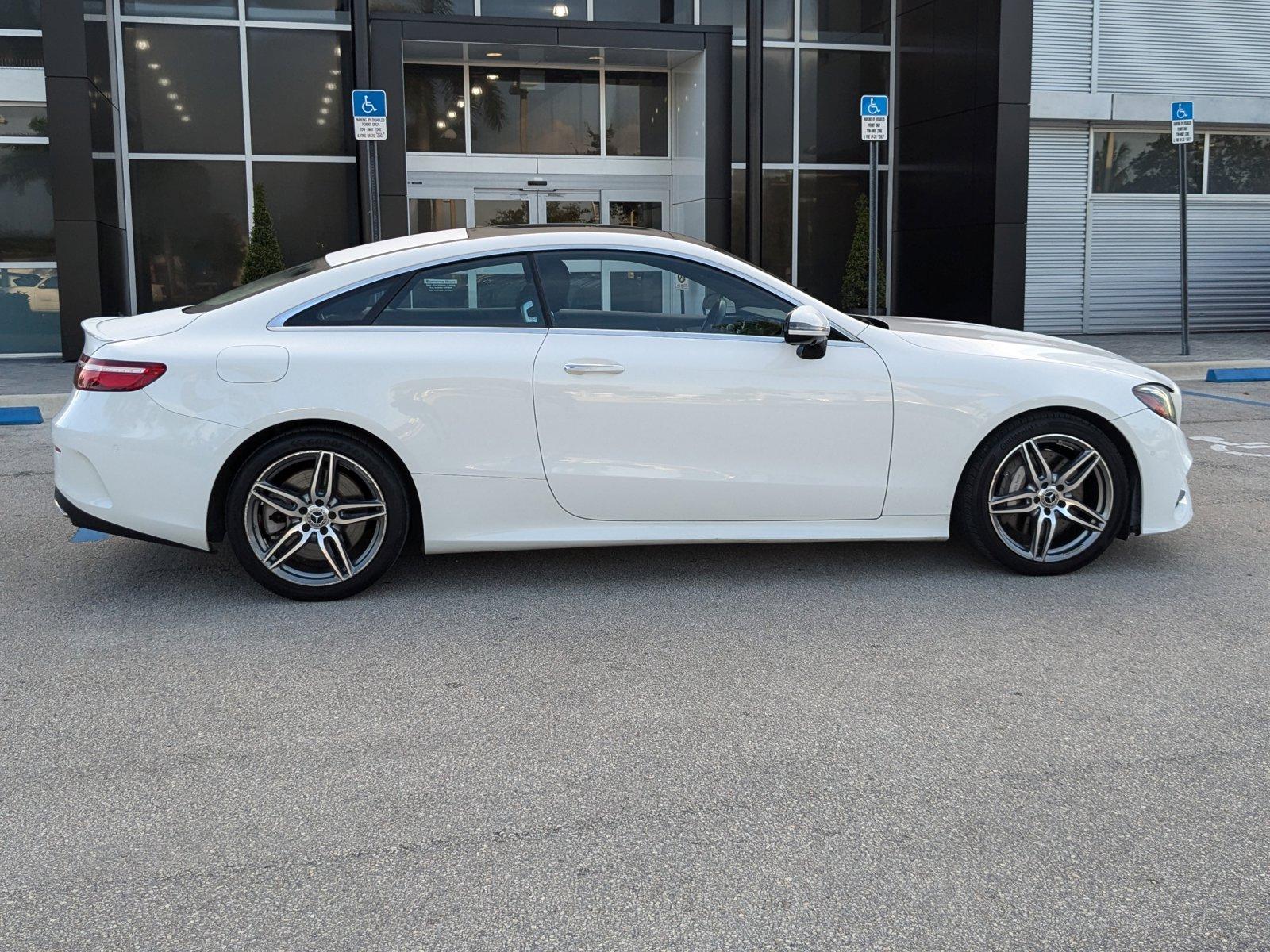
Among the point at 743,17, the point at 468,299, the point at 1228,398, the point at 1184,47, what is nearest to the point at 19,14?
the point at 743,17

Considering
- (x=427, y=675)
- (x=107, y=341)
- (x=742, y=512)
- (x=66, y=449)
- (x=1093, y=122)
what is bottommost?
(x=427, y=675)

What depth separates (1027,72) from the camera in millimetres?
15805

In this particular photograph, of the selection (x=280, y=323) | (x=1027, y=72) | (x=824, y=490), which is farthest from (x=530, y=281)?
(x=1027, y=72)

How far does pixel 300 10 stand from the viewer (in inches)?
637

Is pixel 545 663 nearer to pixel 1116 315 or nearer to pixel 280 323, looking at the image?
pixel 280 323

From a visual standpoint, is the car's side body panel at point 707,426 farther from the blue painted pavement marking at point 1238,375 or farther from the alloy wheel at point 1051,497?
the blue painted pavement marking at point 1238,375

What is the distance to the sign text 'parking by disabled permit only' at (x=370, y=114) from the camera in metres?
11.5

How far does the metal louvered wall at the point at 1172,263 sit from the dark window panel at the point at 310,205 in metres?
10.5

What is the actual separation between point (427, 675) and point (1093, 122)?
16.3 meters

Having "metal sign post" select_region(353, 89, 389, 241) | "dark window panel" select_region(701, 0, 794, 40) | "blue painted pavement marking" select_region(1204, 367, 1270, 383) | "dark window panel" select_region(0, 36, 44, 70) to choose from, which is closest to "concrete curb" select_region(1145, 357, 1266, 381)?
"blue painted pavement marking" select_region(1204, 367, 1270, 383)

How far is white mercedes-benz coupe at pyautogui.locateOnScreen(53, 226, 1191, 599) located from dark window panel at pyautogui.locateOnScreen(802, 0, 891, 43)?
44.1 feet

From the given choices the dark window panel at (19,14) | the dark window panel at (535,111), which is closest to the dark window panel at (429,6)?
the dark window panel at (535,111)

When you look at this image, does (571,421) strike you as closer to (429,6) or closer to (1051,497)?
(1051,497)

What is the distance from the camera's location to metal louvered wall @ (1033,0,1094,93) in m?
17.3
